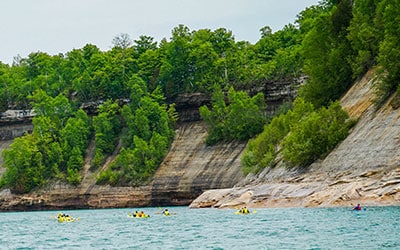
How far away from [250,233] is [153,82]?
315ft

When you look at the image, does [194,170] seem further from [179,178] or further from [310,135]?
[310,135]

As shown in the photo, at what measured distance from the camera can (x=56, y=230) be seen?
215 feet

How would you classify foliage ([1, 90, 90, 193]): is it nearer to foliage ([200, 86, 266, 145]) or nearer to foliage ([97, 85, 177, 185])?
foliage ([97, 85, 177, 185])

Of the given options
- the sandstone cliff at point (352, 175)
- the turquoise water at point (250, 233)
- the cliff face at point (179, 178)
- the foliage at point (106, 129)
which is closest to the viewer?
the turquoise water at point (250, 233)

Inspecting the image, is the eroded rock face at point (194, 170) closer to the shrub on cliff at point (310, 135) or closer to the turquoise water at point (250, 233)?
the shrub on cliff at point (310, 135)

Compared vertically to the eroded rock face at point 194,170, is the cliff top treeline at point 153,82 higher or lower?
higher

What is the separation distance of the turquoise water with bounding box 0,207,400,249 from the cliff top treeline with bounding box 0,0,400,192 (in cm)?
2829

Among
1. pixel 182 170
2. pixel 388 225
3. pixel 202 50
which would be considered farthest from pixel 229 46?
pixel 388 225

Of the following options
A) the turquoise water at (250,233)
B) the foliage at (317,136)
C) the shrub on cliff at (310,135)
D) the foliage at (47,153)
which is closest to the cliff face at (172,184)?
the foliage at (47,153)

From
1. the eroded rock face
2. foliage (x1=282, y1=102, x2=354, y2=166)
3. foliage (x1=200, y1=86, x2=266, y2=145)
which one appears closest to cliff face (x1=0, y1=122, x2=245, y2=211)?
the eroded rock face

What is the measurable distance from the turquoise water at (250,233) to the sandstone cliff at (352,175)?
6.18 ft

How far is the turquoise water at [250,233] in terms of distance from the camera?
1652 inches

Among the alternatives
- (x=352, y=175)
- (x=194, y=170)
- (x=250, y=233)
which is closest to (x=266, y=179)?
(x=352, y=175)

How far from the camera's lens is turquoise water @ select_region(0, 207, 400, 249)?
42.0m
